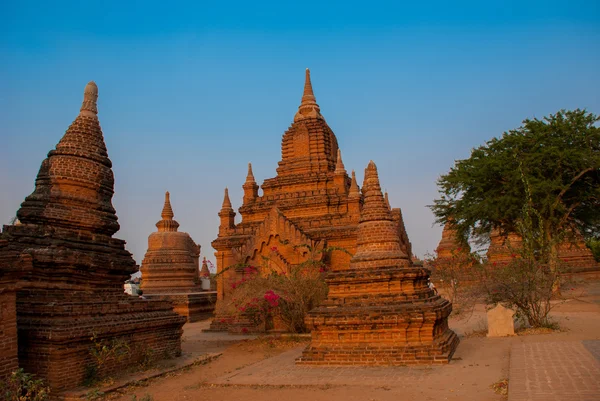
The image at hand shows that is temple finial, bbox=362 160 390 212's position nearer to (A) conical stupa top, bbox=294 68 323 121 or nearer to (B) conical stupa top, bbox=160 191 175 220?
(A) conical stupa top, bbox=294 68 323 121

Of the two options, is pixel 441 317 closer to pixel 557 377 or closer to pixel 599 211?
pixel 557 377

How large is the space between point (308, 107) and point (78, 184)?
703 inches

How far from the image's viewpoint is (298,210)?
24625mm

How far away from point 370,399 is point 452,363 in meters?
3.32

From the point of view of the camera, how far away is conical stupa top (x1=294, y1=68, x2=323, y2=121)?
2831cm

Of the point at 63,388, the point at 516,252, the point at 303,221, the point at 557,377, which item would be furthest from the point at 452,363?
the point at 303,221

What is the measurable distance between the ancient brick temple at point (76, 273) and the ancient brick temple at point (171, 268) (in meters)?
14.2

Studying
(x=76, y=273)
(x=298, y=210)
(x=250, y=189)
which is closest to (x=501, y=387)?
(x=76, y=273)

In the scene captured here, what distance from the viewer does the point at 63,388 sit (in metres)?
9.36

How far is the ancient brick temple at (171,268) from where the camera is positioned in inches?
1067

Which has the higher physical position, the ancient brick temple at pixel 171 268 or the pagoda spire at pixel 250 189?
the pagoda spire at pixel 250 189

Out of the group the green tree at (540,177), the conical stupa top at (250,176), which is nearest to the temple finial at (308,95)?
the conical stupa top at (250,176)

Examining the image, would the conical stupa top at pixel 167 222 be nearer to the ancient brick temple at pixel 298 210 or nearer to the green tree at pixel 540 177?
the ancient brick temple at pixel 298 210

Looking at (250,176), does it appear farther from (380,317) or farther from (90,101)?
(380,317)
